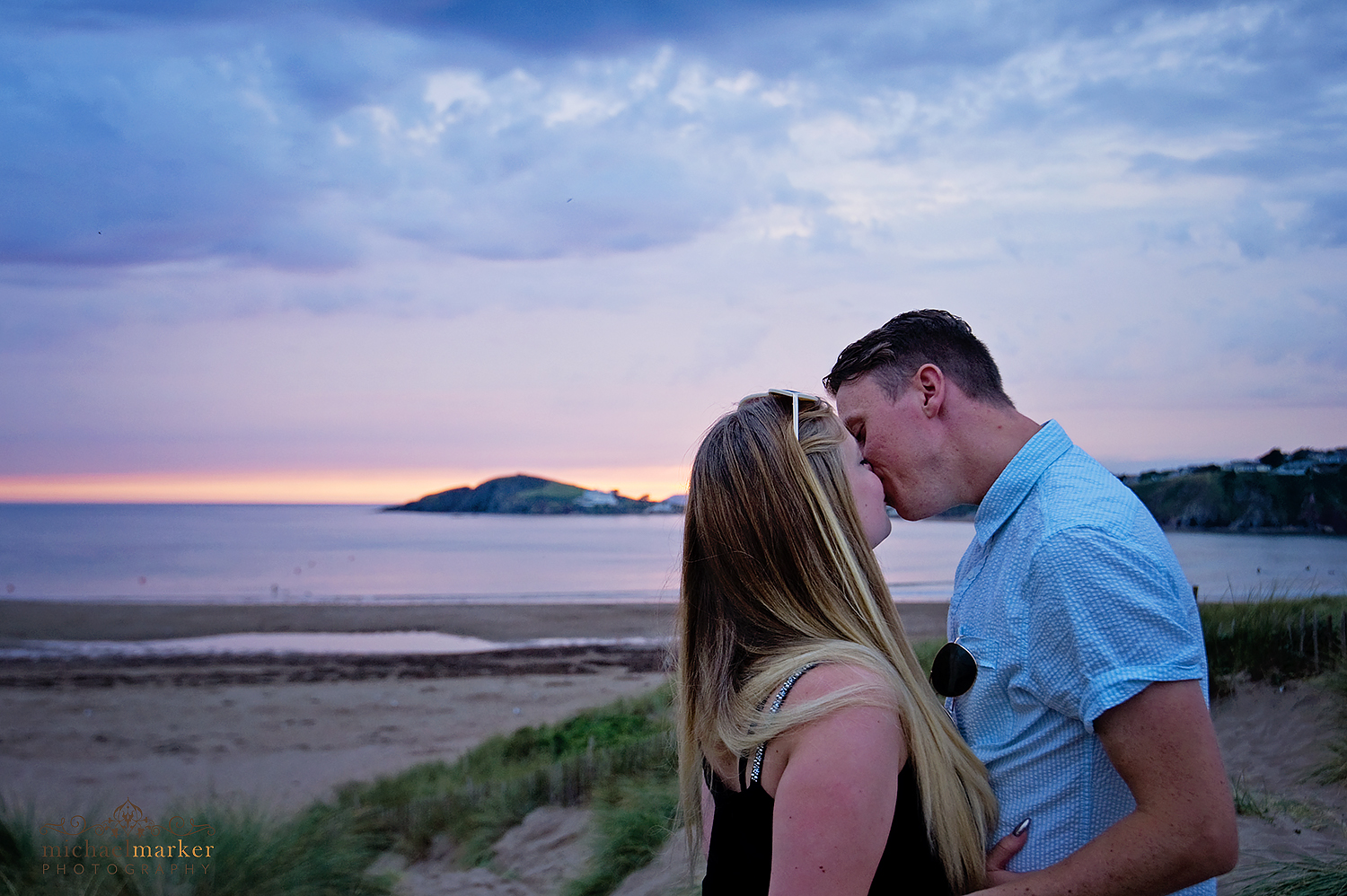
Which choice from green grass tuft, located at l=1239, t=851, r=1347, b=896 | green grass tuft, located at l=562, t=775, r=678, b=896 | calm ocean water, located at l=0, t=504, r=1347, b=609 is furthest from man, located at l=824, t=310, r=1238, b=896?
calm ocean water, located at l=0, t=504, r=1347, b=609

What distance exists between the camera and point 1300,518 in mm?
28453

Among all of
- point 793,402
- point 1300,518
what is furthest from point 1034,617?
point 1300,518

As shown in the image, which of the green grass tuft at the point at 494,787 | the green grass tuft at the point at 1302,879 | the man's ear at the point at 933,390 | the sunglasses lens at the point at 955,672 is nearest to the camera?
the sunglasses lens at the point at 955,672

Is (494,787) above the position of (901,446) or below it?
below

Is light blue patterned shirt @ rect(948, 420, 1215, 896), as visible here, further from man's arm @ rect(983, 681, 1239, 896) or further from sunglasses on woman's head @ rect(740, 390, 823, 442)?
→ sunglasses on woman's head @ rect(740, 390, 823, 442)

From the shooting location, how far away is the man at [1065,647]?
1688 mm

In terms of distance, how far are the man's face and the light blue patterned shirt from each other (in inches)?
10.2

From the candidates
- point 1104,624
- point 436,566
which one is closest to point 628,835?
point 1104,624

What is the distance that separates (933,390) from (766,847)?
1.31 meters

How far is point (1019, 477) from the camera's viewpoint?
214cm

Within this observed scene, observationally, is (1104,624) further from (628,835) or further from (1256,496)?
(1256,496)

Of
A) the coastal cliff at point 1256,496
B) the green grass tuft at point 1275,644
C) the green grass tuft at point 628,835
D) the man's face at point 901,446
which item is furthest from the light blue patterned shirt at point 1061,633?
the coastal cliff at point 1256,496

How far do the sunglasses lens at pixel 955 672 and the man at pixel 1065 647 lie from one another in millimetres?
23

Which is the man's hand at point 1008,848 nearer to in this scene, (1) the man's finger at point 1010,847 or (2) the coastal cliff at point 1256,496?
(1) the man's finger at point 1010,847
